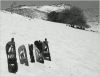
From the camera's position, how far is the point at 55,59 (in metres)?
8.28

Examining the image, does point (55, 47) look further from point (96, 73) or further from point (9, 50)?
point (9, 50)

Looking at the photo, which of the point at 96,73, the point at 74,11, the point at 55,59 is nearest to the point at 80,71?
the point at 96,73

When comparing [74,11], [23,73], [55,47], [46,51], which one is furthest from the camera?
[74,11]

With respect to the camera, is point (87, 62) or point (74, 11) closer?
point (87, 62)

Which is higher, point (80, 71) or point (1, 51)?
point (1, 51)

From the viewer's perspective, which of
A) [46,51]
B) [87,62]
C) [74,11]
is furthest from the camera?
[74,11]

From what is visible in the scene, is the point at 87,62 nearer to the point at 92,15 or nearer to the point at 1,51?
the point at 1,51

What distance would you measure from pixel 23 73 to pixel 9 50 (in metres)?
0.98

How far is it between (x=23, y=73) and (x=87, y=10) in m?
83.6

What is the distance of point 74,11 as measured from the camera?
50.5m

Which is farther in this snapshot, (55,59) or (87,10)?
(87,10)

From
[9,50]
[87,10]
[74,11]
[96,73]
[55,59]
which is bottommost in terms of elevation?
[96,73]

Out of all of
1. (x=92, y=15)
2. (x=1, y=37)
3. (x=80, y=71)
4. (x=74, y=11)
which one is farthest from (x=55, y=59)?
(x=92, y=15)

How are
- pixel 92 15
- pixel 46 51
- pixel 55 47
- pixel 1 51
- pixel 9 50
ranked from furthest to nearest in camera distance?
pixel 92 15 < pixel 55 47 < pixel 46 51 < pixel 1 51 < pixel 9 50
